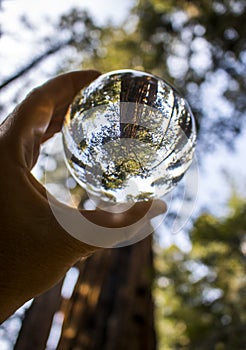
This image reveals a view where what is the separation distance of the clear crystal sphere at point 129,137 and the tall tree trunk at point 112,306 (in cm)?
169

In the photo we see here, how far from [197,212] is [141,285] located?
52.9 inches

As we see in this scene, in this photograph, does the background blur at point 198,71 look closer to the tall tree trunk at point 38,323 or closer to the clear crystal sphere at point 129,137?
the tall tree trunk at point 38,323

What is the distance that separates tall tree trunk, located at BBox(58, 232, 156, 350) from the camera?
2.73 m

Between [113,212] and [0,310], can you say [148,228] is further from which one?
[0,310]

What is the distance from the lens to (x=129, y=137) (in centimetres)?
85

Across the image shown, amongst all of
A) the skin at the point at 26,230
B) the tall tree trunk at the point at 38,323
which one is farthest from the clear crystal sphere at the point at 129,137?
the tall tree trunk at the point at 38,323

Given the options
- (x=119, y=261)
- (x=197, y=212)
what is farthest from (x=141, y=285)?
(x=197, y=212)

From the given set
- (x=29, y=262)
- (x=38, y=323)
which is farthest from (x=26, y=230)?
(x=38, y=323)

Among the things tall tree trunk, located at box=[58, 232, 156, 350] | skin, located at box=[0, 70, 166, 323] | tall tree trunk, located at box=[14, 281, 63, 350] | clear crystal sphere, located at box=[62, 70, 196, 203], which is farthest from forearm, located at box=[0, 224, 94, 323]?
tall tree trunk, located at box=[58, 232, 156, 350]

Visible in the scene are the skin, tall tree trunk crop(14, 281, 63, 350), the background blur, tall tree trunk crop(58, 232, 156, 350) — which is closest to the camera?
the skin

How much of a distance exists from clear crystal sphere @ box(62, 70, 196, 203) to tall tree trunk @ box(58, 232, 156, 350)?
1.69 m

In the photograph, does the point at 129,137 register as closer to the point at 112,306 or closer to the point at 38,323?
the point at 38,323

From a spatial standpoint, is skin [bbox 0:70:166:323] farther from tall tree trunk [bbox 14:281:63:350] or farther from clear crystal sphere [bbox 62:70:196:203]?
tall tree trunk [bbox 14:281:63:350]

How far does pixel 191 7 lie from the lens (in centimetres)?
422
